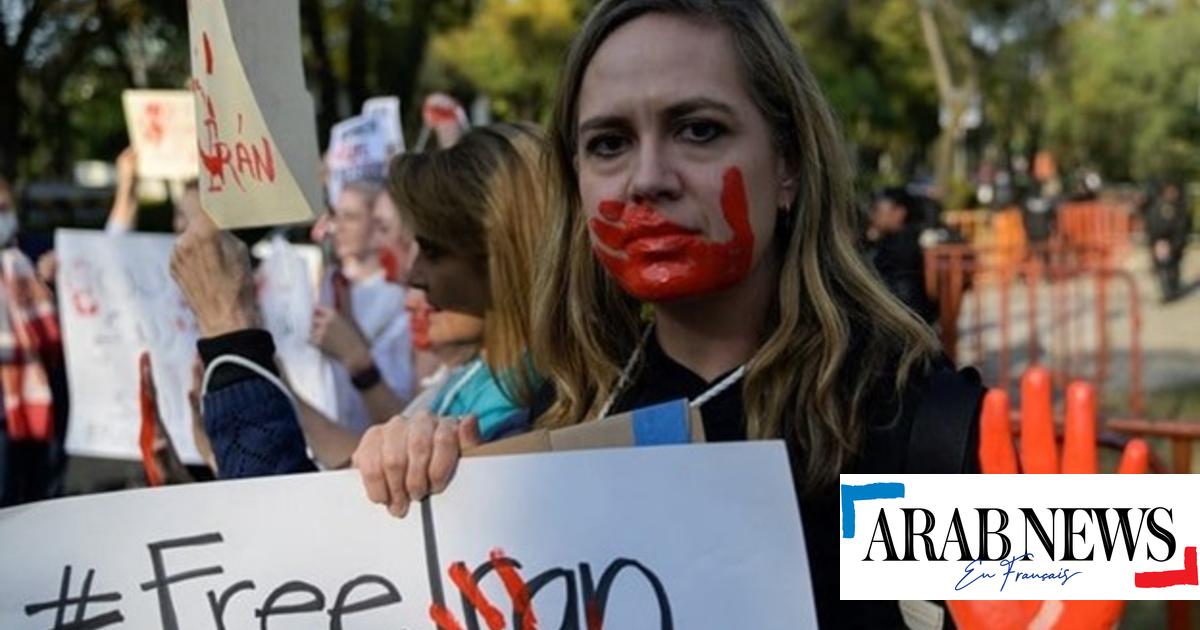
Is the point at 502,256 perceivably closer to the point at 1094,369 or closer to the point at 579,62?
the point at 579,62

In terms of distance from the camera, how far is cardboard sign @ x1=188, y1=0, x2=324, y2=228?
1927 millimetres

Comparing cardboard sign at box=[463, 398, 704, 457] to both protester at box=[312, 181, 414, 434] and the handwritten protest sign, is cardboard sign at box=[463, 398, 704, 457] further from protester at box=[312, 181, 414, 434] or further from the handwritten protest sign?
the handwritten protest sign

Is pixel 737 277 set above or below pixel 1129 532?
above

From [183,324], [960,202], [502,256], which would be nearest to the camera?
[502,256]

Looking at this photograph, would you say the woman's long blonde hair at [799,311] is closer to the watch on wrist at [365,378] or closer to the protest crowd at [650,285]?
the protest crowd at [650,285]

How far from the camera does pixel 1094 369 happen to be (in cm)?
1155

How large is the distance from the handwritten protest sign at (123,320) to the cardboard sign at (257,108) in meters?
3.30

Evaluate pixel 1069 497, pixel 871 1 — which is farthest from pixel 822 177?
pixel 871 1

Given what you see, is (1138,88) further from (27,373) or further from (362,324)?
(362,324)

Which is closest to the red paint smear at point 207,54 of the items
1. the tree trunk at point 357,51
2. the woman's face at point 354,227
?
the woman's face at point 354,227

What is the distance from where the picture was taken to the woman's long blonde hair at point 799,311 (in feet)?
5.31

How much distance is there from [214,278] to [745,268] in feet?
3.10

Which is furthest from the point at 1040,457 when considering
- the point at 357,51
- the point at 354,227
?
the point at 357,51

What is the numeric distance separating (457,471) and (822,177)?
0.56m
